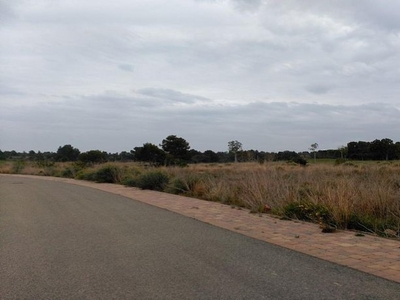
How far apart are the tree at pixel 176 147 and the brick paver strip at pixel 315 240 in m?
48.7

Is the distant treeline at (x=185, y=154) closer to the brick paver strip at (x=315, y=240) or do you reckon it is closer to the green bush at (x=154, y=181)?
the green bush at (x=154, y=181)

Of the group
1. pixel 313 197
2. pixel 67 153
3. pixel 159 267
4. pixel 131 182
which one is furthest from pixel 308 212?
pixel 67 153

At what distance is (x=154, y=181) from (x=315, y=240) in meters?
13.0

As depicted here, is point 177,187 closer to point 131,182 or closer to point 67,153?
point 131,182

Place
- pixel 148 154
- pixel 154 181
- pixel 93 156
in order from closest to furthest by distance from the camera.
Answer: pixel 154 181
pixel 148 154
pixel 93 156

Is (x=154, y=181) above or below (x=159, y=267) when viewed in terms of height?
above

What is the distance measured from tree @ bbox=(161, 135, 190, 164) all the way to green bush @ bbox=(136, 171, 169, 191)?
4001 cm

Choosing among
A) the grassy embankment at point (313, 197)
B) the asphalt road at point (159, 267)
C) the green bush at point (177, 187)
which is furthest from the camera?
the green bush at point (177, 187)

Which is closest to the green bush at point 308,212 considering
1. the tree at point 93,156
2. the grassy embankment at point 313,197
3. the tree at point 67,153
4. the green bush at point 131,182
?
the grassy embankment at point 313,197

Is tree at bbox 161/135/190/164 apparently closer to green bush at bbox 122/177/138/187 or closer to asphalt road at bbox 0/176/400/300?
green bush at bbox 122/177/138/187

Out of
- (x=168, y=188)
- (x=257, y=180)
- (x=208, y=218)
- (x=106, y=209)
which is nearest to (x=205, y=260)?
(x=208, y=218)

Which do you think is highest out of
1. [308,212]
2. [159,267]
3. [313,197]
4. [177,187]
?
[313,197]

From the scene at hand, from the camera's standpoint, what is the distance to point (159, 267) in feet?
20.0

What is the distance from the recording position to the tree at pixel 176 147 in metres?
61.1
